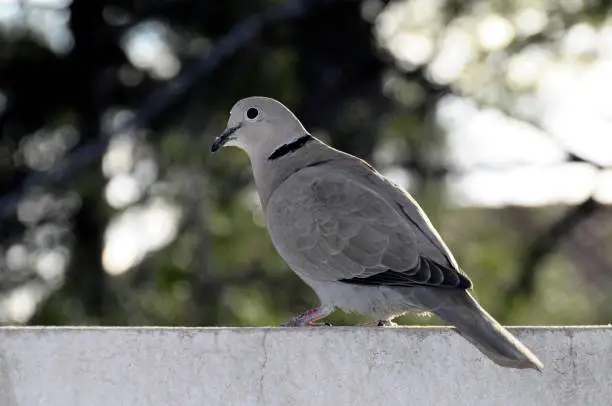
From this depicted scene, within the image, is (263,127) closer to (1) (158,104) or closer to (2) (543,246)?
(1) (158,104)

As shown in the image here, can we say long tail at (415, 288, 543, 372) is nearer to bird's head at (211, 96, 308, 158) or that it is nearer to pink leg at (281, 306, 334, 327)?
pink leg at (281, 306, 334, 327)

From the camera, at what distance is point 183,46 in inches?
255

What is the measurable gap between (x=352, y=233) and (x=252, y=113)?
0.67 meters

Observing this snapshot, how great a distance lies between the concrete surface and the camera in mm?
2512

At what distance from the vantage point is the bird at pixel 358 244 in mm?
2770

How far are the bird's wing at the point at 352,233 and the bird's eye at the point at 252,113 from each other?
1.07 feet

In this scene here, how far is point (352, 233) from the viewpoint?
9.74ft

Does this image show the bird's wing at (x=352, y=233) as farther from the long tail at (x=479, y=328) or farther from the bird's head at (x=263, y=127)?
the bird's head at (x=263, y=127)

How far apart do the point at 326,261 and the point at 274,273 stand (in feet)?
11.1

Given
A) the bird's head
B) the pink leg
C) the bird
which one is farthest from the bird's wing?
the bird's head

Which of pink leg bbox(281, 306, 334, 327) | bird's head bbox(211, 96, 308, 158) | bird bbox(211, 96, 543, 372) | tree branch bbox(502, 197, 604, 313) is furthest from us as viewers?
tree branch bbox(502, 197, 604, 313)

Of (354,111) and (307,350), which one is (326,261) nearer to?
(307,350)

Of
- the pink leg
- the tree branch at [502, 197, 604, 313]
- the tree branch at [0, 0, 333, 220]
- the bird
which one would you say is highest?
the bird

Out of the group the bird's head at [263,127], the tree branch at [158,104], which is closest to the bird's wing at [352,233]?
the bird's head at [263,127]
